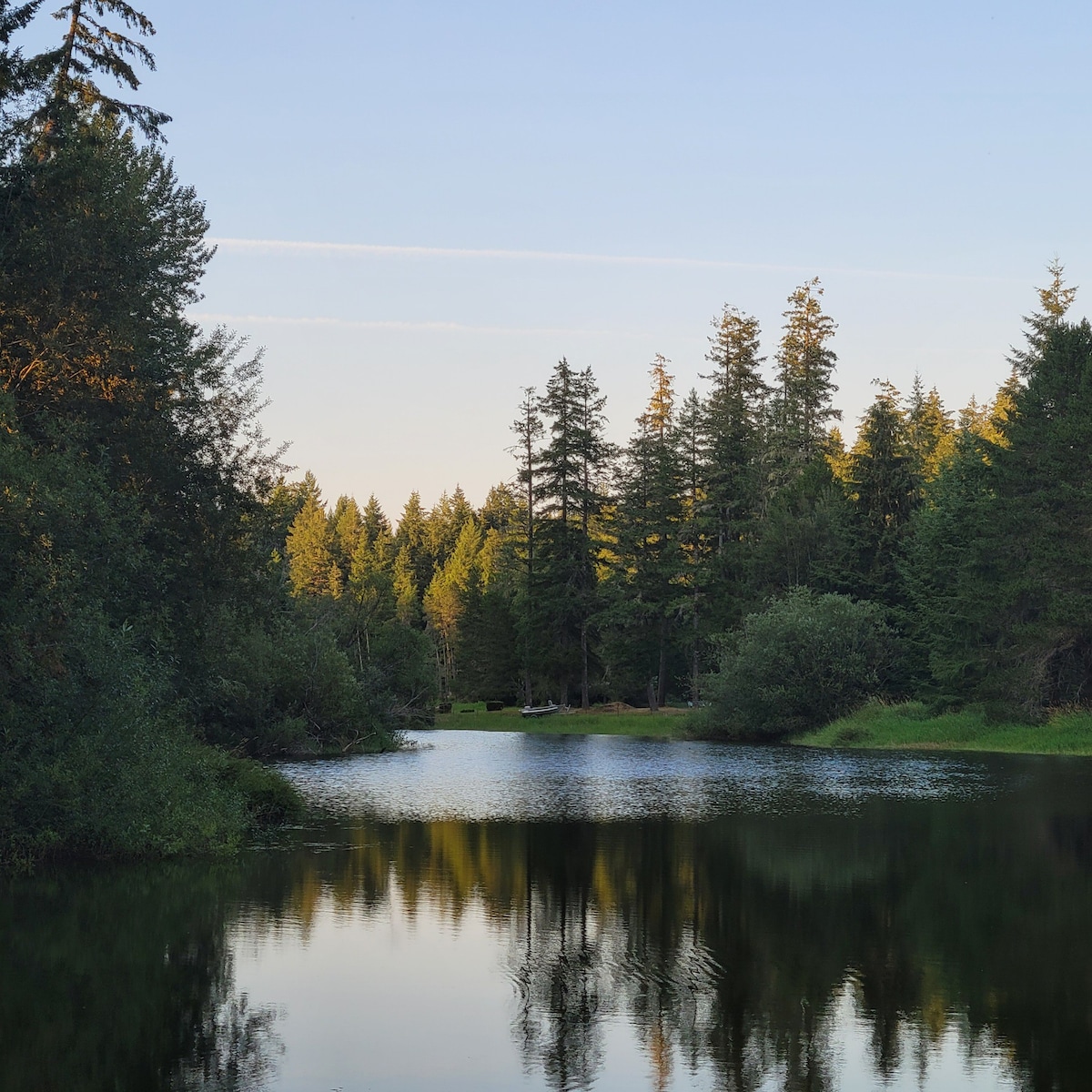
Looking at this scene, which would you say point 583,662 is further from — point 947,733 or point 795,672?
point 947,733

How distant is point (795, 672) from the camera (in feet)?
207

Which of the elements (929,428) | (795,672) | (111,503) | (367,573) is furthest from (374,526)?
(111,503)

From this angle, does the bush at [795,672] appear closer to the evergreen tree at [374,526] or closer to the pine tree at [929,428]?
the pine tree at [929,428]

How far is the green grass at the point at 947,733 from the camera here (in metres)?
52.9

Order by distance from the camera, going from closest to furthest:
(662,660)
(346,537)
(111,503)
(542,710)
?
1. (111,503)
2. (542,710)
3. (662,660)
4. (346,537)

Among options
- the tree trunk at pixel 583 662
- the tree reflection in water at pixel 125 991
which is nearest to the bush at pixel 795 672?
the tree trunk at pixel 583 662

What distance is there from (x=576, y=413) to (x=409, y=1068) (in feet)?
290

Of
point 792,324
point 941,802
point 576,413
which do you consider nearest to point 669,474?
point 576,413

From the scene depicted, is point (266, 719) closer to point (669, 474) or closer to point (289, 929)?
point (289, 929)

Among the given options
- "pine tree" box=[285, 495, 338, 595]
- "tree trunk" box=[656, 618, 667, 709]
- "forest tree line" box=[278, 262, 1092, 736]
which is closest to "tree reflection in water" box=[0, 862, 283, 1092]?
"forest tree line" box=[278, 262, 1092, 736]

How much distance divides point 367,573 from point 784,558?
64667 millimetres

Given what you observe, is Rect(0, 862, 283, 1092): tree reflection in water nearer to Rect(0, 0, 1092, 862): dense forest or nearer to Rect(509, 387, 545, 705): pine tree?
Rect(0, 0, 1092, 862): dense forest

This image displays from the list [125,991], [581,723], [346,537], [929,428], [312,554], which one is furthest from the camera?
[346,537]

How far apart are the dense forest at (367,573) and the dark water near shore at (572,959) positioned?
11.7ft
